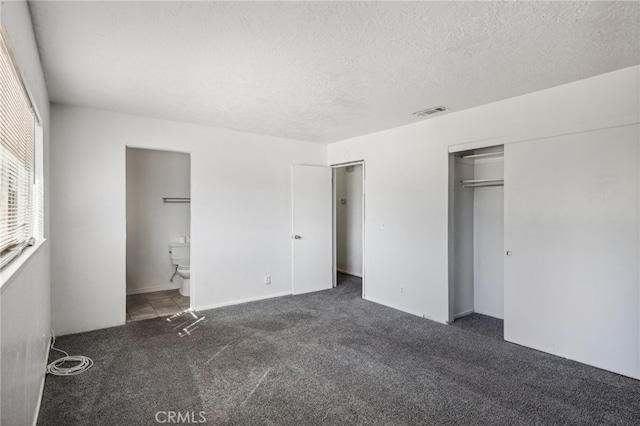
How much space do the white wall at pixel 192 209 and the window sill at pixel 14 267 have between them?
1831 millimetres

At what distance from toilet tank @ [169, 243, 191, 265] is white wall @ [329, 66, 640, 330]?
9.27ft

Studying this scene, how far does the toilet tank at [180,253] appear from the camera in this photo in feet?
17.7

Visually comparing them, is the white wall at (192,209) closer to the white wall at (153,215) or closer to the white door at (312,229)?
the white door at (312,229)

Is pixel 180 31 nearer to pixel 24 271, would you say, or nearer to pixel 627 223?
pixel 24 271

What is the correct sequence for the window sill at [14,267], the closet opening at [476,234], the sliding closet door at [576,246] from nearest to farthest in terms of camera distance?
the window sill at [14,267], the sliding closet door at [576,246], the closet opening at [476,234]

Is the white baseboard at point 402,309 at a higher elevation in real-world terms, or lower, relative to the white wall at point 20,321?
lower

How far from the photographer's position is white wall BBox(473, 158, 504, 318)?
13.7ft

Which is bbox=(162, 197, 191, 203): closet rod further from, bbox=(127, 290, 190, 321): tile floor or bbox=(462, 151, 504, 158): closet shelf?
bbox=(462, 151, 504, 158): closet shelf

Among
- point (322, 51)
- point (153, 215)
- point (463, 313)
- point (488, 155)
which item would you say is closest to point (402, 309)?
point (463, 313)

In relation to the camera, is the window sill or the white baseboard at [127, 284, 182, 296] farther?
the white baseboard at [127, 284, 182, 296]


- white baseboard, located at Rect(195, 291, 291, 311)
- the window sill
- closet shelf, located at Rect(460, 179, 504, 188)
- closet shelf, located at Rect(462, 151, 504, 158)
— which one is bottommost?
white baseboard, located at Rect(195, 291, 291, 311)

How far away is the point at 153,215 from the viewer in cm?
552

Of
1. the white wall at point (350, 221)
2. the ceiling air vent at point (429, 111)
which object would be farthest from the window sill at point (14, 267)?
the white wall at point (350, 221)

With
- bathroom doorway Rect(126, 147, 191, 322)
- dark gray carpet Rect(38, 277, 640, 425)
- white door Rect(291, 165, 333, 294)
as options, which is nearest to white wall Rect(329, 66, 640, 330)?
white door Rect(291, 165, 333, 294)
